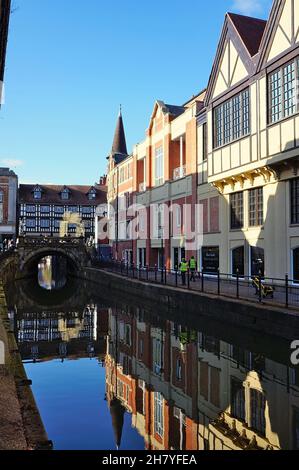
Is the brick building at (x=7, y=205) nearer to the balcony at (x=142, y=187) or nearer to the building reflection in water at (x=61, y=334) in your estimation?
the balcony at (x=142, y=187)

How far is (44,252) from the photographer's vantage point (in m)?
52.8

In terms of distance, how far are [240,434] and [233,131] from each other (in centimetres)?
1867

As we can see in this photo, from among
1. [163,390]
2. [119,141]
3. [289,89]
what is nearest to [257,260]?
[289,89]

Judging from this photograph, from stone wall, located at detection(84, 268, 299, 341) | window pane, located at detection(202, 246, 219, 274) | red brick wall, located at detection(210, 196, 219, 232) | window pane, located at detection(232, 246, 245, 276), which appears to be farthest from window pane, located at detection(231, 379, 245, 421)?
red brick wall, located at detection(210, 196, 219, 232)

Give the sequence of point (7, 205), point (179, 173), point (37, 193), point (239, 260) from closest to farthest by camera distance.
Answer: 1. point (239, 260)
2. point (179, 173)
3. point (7, 205)
4. point (37, 193)

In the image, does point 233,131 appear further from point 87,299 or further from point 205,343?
point 87,299

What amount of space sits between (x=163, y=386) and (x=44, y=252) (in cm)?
4402

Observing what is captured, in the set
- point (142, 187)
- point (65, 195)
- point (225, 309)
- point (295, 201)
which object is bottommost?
point (225, 309)

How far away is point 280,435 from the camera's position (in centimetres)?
735

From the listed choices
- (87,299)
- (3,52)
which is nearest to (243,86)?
(3,52)

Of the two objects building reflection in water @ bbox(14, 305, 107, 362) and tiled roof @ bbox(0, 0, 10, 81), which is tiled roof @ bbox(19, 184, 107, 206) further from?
tiled roof @ bbox(0, 0, 10, 81)

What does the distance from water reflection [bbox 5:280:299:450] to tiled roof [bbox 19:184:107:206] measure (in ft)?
215

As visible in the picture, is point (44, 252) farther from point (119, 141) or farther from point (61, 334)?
point (61, 334)

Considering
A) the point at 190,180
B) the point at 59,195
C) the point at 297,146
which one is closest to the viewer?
the point at 297,146
